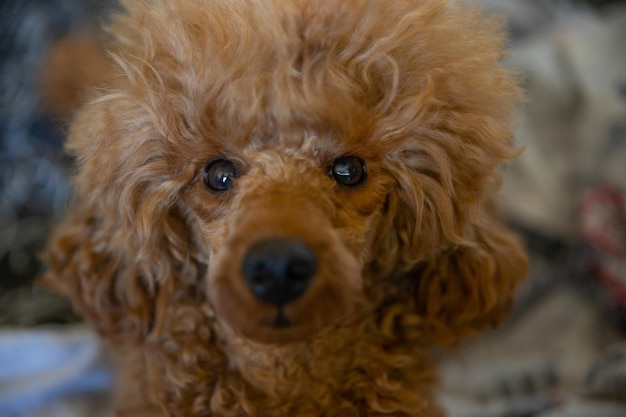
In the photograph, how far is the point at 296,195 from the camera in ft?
2.65

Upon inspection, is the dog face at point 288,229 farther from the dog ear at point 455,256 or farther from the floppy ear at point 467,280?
the floppy ear at point 467,280

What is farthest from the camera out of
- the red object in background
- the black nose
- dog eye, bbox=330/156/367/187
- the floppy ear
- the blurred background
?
the red object in background

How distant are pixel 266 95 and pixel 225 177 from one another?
4.6 inches

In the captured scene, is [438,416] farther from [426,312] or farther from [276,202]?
[276,202]

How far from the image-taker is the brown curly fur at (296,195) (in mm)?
802

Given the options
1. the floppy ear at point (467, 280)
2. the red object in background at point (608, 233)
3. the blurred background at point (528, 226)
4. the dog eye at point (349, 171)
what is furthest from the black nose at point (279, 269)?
the red object in background at point (608, 233)

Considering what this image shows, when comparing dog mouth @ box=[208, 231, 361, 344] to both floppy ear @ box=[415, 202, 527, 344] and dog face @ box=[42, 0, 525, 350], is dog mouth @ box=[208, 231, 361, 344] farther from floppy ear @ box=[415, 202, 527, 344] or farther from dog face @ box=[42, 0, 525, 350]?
floppy ear @ box=[415, 202, 527, 344]

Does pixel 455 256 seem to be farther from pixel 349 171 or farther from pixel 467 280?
pixel 349 171

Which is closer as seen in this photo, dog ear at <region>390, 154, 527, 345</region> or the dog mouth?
the dog mouth

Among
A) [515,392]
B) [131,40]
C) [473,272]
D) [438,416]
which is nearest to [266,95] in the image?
[131,40]

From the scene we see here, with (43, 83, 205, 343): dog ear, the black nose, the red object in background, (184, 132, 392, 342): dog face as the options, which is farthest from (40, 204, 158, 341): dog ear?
the red object in background

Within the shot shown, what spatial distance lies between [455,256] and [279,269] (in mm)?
362

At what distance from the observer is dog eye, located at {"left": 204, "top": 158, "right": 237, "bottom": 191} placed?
0.86 metres

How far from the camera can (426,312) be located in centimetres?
103
